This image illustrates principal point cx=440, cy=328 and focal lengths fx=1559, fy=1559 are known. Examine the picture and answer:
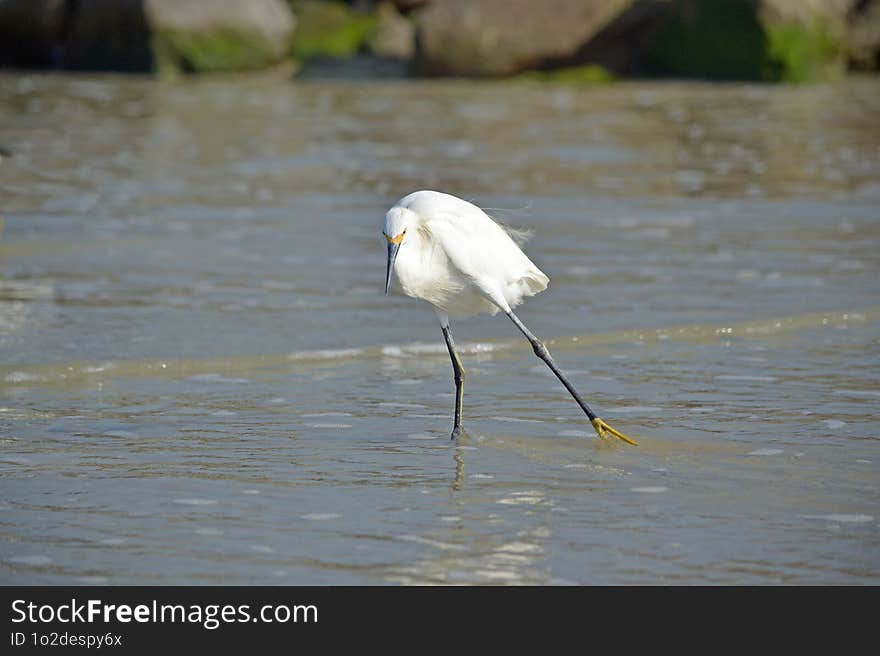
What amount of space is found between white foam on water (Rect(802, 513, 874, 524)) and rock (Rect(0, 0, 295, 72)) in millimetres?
24592

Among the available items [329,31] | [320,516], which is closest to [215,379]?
[320,516]

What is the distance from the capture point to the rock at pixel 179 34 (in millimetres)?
28828

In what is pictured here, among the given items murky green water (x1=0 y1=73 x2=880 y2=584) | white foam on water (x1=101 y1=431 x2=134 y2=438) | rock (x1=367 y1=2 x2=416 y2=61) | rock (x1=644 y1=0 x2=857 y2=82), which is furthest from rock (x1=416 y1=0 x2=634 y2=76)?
white foam on water (x1=101 y1=431 x2=134 y2=438)

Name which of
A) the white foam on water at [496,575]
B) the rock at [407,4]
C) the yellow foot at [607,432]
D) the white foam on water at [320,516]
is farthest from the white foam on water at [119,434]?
the rock at [407,4]

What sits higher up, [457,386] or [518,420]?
[457,386]

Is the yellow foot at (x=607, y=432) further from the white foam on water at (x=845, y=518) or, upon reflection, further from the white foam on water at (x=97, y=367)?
the white foam on water at (x=97, y=367)

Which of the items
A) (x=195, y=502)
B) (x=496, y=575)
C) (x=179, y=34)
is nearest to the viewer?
(x=496, y=575)

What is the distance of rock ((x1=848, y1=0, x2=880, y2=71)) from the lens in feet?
93.5

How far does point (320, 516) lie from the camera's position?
18.3 feet

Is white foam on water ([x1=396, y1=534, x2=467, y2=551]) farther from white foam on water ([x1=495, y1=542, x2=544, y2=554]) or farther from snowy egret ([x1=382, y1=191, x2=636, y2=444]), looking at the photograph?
snowy egret ([x1=382, y1=191, x2=636, y2=444])

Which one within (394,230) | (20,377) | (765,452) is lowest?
(20,377)

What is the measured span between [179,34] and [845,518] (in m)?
25.2

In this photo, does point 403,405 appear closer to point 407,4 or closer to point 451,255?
point 451,255

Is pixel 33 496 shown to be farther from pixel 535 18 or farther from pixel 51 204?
pixel 535 18
